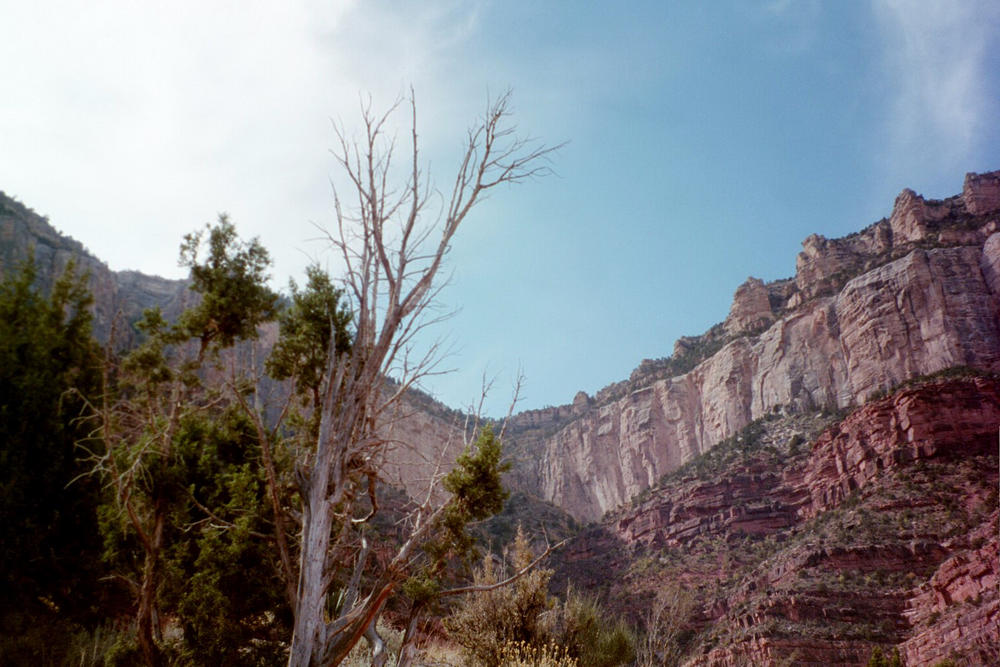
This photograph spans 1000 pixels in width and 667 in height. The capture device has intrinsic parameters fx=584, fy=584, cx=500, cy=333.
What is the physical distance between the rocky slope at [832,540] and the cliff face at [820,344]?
5.09 metres

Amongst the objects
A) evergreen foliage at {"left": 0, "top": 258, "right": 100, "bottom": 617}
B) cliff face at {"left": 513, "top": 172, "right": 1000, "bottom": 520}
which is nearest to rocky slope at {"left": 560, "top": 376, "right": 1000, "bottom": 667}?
cliff face at {"left": 513, "top": 172, "right": 1000, "bottom": 520}

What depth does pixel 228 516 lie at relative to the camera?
8297mm

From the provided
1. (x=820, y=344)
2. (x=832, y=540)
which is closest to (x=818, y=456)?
(x=832, y=540)

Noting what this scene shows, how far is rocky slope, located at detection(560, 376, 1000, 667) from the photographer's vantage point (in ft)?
96.6

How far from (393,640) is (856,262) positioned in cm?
6940

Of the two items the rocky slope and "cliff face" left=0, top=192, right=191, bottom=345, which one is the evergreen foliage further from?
"cliff face" left=0, top=192, right=191, bottom=345

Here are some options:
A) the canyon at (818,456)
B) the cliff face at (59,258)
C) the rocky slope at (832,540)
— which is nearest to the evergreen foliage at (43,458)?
the canyon at (818,456)

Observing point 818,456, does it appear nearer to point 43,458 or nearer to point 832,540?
point 832,540

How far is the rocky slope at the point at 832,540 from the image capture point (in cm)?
2945

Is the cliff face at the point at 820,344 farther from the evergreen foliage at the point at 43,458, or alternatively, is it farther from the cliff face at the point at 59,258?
the evergreen foliage at the point at 43,458

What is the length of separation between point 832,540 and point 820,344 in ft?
91.7

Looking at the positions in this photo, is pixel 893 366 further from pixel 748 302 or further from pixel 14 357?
pixel 14 357

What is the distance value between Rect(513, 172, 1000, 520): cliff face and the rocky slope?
5.09m

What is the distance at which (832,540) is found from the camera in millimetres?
37094
